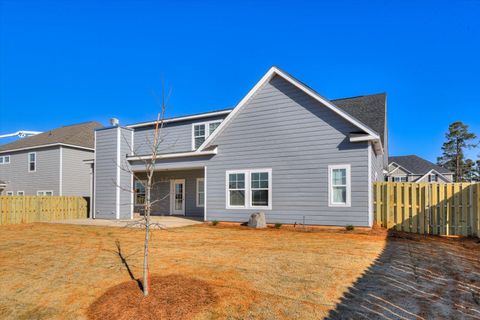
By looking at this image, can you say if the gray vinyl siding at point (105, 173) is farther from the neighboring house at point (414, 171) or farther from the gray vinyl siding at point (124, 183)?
the neighboring house at point (414, 171)

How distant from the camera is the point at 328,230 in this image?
39.8 ft

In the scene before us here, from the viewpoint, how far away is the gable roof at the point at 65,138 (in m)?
25.6

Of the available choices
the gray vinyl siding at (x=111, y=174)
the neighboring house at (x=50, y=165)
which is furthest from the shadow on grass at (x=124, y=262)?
the neighboring house at (x=50, y=165)

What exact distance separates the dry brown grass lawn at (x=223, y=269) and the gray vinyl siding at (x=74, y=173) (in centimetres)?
1393

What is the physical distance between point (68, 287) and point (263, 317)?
13.4ft

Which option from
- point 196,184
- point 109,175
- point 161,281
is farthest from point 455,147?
A: point 161,281

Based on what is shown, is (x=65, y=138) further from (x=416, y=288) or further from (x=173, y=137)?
(x=416, y=288)

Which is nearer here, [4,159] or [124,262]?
[124,262]

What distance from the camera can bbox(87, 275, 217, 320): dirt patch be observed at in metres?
4.79

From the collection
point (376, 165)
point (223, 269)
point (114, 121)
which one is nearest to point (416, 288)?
point (223, 269)

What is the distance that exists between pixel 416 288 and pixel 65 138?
27094 mm

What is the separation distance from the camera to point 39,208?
18.5m

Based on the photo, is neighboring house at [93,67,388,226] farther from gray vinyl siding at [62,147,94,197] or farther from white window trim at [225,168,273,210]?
gray vinyl siding at [62,147,94,197]

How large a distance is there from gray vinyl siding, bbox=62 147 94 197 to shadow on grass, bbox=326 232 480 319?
2353 centimetres
